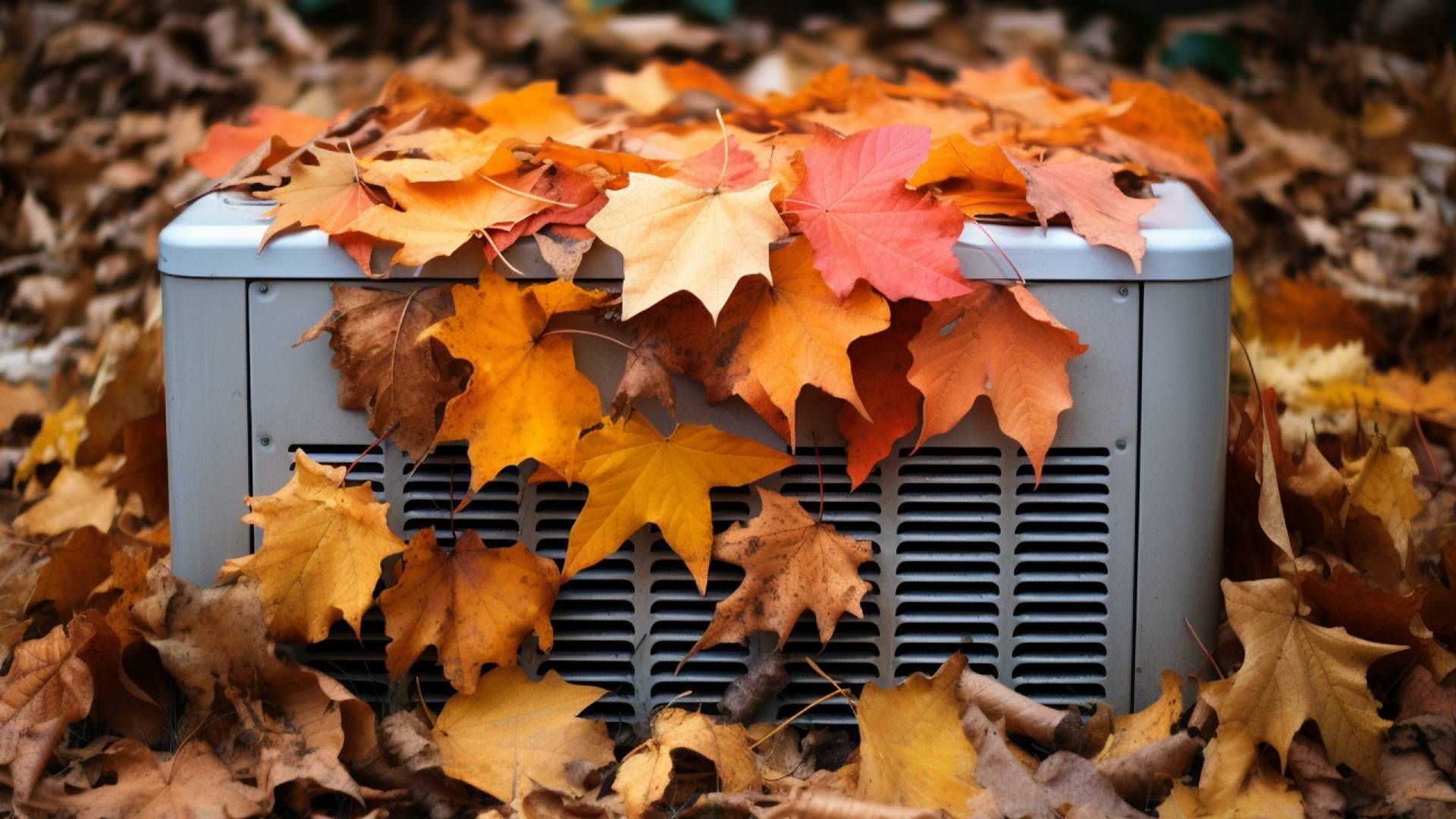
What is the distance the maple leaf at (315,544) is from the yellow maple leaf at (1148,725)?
77 centimetres

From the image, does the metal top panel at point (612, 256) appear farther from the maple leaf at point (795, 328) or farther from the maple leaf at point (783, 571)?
the maple leaf at point (783, 571)

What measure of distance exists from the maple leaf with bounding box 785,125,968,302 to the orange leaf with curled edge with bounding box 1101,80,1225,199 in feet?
1.64

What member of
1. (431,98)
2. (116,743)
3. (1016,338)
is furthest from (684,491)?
(431,98)

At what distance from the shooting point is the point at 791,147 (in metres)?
1.57

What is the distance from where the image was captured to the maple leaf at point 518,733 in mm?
1363

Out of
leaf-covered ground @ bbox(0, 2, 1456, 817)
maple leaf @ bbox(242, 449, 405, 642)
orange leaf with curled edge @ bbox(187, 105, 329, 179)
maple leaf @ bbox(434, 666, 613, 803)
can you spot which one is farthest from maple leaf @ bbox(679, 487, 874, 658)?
orange leaf with curled edge @ bbox(187, 105, 329, 179)

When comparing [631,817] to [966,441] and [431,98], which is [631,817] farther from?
[431,98]

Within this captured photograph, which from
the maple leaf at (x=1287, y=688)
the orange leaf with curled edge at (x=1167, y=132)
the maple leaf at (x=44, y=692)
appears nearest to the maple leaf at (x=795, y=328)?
the maple leaf at (x=1287, y=688)

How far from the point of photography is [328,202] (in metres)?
1.42

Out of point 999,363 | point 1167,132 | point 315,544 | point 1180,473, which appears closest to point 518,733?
point 315,544

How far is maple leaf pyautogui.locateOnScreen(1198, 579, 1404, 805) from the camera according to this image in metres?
1.34

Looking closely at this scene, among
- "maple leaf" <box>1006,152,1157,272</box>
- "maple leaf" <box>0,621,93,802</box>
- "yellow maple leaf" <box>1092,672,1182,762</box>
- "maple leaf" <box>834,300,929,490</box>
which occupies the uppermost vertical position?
"maple leaf" <box>1006,152,1157,272</box>

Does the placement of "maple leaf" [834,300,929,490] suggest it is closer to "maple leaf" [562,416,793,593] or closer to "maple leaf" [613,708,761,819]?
"maple leaf" [562,416,793,593]

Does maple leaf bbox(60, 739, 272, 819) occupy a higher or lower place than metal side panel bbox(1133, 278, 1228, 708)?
lower
